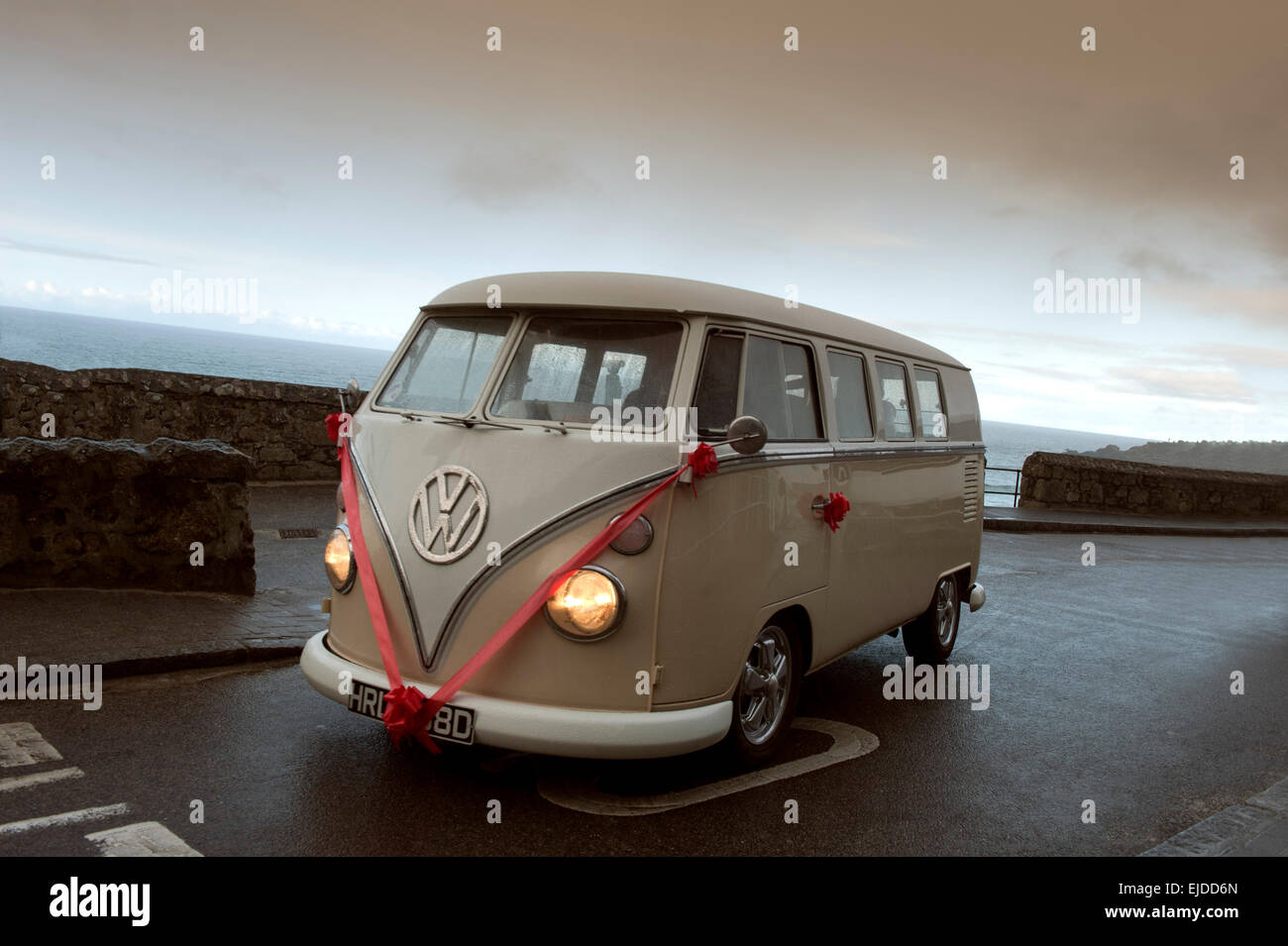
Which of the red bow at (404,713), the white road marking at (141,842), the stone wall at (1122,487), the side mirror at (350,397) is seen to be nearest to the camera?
the white road marking at (141,842)

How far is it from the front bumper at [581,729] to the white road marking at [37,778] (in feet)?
4.61

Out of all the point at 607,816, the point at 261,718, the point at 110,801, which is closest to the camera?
the point at 110,801

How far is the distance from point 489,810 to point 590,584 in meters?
1.07

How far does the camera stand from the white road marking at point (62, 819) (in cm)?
402

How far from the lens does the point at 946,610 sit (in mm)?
8242

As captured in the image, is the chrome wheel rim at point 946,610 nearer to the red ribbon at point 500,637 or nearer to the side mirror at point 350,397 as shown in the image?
the red ribbon at point 500,637

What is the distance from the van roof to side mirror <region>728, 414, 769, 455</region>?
0.61 metres

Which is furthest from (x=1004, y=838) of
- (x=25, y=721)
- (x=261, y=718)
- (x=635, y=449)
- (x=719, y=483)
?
(x=25, y=721)

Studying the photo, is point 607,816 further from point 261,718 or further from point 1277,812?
point 1277,812

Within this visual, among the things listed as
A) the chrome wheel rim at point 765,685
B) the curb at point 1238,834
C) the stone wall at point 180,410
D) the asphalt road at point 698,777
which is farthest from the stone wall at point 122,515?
the curb at point 1238,834

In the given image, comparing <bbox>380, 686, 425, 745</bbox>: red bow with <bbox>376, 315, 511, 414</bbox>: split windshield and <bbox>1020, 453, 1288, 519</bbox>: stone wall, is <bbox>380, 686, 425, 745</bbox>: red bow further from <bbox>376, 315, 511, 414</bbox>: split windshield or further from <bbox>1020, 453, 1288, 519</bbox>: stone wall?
<bbox>1020, 453, 1288, 519</bbox>: stone wall

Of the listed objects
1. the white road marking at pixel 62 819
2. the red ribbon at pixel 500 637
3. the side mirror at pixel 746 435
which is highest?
the side mirror at pixel 746 435
